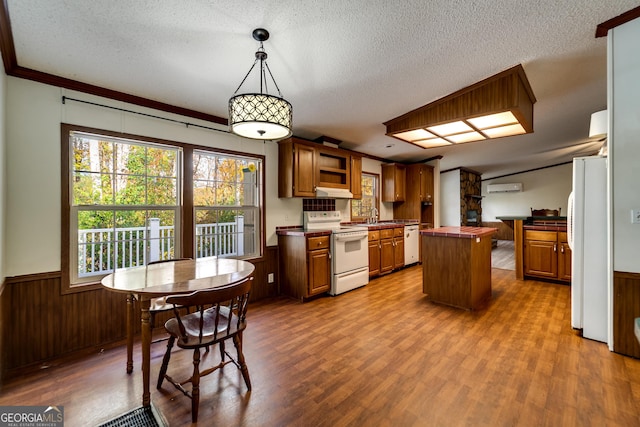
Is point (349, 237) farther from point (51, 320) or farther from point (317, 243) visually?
point (51, 320)

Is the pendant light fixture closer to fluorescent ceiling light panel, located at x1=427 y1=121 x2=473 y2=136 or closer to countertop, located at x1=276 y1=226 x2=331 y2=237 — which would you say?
countertop, located at x1=276 y1=226 x2=331 y2=237

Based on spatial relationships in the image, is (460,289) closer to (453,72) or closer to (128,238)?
(453,72)

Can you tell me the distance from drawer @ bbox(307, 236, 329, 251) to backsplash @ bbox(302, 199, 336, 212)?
2.63 feet

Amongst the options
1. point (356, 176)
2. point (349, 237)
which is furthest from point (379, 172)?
point (349, 237)

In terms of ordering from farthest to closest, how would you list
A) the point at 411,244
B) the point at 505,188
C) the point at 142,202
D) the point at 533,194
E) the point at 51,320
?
1. the point at 505,188
2. the point at 533,194
3. the point at 411,244
4. the point at 142,202
5. the point at 51,320

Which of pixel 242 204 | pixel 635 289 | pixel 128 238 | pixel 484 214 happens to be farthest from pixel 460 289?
pixel 484 214

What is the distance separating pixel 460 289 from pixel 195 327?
9.36ft

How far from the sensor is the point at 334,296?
150 inches

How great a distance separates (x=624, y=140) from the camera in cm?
209

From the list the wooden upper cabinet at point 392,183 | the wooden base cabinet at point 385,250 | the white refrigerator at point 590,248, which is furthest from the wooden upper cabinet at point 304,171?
the white refrigerator at point 590,248

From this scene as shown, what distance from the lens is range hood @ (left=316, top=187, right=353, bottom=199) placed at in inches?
160

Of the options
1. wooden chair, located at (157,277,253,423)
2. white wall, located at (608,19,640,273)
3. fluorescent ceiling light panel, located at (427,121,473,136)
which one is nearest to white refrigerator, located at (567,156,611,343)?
white wall, located at (608,19,640,273)

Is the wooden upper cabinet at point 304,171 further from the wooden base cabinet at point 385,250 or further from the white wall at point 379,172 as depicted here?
the white wall at point 379,172

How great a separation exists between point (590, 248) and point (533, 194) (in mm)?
8483
